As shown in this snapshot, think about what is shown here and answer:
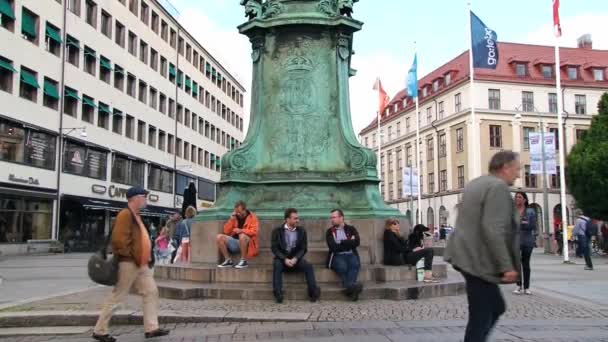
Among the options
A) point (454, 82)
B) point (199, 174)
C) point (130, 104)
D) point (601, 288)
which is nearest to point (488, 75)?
point (454, 82)

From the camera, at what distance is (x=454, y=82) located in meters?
71.8

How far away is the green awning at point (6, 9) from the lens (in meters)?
33.6

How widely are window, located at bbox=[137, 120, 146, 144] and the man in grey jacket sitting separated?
49.6 metres

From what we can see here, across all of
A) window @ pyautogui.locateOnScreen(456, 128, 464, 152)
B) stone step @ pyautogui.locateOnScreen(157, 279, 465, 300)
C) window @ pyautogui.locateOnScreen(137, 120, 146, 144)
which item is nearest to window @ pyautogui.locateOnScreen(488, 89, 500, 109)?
window @ pyautogui.locateOnScreen(456, 128, 464, 152)

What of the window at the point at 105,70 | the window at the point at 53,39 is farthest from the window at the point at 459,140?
the window at the point at 53,39

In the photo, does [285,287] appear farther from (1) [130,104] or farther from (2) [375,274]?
(1) [130,104]

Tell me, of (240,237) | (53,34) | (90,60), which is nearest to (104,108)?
(90,60)

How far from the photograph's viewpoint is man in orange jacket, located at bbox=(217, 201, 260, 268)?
36.3ft

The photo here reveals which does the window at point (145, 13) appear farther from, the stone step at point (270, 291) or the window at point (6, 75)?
the stone step at point (270, 291)

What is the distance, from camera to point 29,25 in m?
36.3

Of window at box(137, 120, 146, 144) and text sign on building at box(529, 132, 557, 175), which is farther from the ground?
window at box(137, 120, 146, 144)

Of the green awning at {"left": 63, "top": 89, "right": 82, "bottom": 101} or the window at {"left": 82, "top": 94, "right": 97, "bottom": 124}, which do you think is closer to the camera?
the green awning at {"left": 63, "top": 89, "right": 82, "bottom": 101}

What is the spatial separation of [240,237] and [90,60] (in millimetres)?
36417

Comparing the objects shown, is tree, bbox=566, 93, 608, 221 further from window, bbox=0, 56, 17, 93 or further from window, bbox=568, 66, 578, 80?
window, bbox=568, 66, 578, 80
